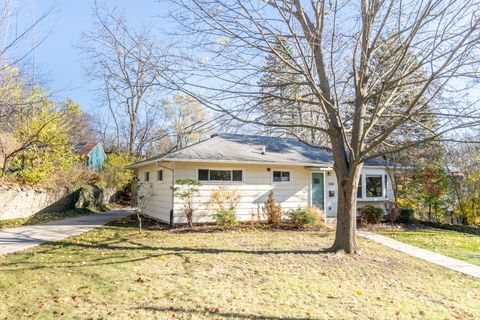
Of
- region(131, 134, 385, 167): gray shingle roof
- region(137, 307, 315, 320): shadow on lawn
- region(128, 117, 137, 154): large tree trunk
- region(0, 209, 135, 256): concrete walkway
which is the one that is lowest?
region(137, 307, 315, 320): shadow on lawn

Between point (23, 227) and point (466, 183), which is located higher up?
point (466, 183)

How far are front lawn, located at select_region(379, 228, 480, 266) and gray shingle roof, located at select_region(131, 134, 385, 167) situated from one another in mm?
4060

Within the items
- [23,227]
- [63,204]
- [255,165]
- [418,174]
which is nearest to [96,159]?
[63,204]

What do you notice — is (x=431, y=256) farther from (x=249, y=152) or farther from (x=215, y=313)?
(x=249, y=152)

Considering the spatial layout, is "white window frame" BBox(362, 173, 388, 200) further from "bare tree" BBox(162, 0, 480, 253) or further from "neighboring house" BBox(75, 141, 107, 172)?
"neighboring house" BBox(75, 141, 107, 172)

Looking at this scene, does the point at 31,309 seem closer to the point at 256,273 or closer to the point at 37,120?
the point at 256,273

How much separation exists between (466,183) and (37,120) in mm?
17990

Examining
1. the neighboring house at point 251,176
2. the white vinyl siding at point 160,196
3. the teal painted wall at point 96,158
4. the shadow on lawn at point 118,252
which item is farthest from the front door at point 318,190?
the teal painted wall at point 96,158

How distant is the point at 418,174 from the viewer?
14.8 metres

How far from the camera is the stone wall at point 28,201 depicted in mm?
12656

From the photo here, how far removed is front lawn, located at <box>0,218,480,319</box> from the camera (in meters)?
4.09

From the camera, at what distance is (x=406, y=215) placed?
47.4ft

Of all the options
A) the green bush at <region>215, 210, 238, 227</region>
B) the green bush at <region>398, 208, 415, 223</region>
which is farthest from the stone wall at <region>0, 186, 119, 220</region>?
the green bush at <region>398, 208, 415, 223</region>

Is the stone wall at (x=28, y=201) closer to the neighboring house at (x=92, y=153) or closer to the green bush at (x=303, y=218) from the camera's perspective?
the neighboring house at (x=92, y=153)
